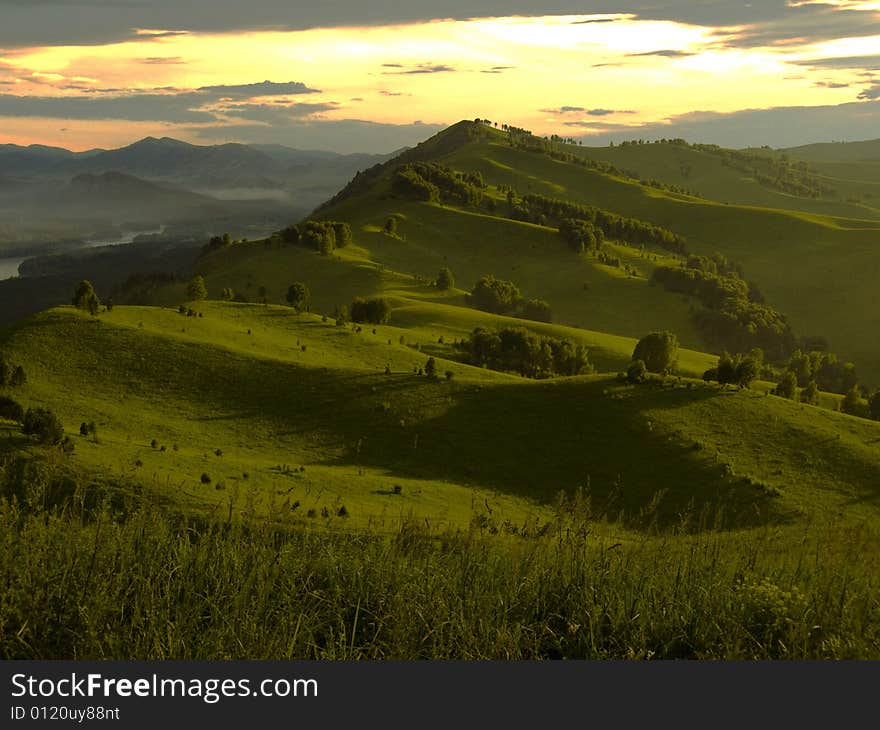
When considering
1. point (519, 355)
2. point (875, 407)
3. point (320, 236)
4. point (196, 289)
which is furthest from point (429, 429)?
point (320, 236)

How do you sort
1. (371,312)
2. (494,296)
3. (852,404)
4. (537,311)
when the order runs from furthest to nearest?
(537,311) < (494,296) < (371,312) < (852,404)

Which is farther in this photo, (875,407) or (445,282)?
(445,282)

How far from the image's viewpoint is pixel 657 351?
3688 inches

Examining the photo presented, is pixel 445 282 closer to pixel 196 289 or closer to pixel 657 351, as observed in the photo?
pixel 196 289

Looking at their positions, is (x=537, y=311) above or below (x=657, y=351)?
below

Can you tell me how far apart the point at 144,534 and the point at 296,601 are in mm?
2579

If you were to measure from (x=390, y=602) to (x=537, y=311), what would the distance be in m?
150

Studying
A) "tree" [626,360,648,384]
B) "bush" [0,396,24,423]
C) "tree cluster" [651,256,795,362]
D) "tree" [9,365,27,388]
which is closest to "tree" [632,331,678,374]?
"tree" [626,360,648,384]

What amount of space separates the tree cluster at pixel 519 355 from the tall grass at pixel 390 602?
82.5 metres

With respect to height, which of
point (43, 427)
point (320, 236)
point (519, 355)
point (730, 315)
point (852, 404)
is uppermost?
point (320, 236)

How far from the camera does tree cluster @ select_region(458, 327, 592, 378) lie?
93.9m

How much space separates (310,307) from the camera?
138 meters

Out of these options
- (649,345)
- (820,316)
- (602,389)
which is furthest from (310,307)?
(820,316)

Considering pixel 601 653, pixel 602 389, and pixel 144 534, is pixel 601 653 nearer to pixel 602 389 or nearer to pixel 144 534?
pixel 144 534
